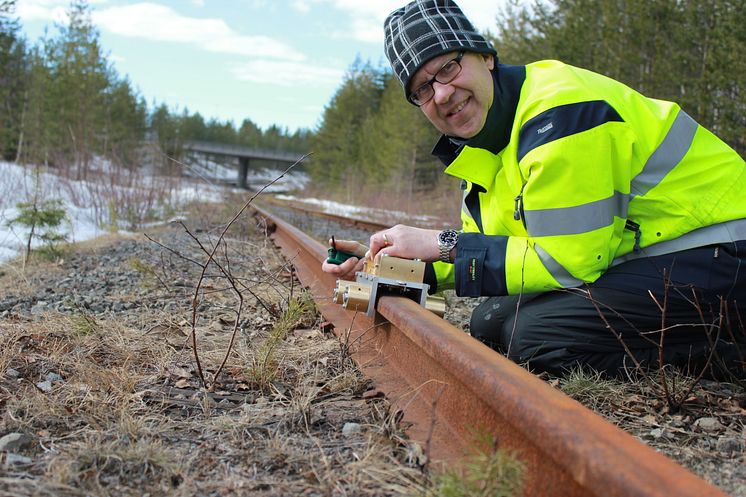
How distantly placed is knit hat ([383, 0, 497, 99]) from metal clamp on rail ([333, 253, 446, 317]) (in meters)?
0.76

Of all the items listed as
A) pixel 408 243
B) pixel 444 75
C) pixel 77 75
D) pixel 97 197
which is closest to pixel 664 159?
pixel 444 75

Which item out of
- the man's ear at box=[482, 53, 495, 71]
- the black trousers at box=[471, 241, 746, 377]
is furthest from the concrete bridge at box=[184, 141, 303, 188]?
the black trousers at box=[471, 241, 746, 377]

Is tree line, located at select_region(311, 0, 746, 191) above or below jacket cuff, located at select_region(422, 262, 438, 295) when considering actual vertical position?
above

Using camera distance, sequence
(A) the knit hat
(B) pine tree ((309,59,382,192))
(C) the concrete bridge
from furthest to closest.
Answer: (C) the concrete bridge < (B) pine tree ((309,59,382,192)) < (A) the knit hat

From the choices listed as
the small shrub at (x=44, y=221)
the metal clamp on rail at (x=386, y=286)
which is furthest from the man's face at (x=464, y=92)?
the small shrub at (x=44, y=221)

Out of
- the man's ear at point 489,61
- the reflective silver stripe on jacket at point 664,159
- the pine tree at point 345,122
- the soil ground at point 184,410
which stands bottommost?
the soil ground at point 184,410

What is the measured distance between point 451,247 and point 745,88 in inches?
687

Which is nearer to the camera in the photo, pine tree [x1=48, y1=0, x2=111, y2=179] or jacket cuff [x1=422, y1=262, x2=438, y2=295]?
jacket cuff [x1=422, y1=262, x2=438, y2=295]

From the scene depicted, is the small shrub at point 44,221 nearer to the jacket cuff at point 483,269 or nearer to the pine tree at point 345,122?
the jacket cuff at point 483,269

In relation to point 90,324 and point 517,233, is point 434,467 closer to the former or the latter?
point 517,233

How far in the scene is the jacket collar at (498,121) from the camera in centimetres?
264

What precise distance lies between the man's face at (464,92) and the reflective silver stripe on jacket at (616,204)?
515mm

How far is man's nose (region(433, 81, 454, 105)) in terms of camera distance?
263cm

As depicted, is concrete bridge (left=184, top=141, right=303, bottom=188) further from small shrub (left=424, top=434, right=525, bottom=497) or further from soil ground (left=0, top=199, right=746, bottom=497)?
small shrub (left=424, top=434, right=525, bottom=497)
